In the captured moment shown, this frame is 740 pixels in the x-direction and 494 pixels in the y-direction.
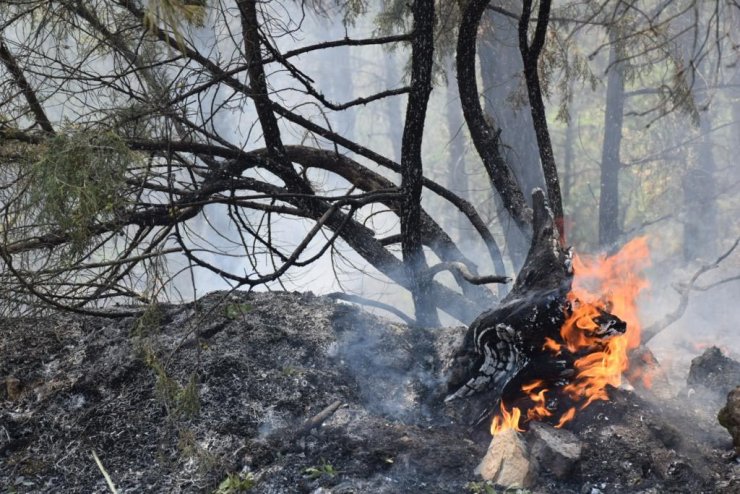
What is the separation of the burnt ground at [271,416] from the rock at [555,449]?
0.05m

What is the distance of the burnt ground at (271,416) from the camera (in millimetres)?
3330

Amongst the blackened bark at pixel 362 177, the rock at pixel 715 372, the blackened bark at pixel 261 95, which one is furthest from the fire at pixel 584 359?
the blackened bark at pixel 261 95

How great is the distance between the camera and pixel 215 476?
11.0 feet

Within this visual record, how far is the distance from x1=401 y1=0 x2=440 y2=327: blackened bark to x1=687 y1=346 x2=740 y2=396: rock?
200 cm

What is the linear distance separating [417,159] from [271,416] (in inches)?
80.3

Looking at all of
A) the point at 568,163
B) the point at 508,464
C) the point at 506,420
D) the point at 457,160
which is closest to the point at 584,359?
the point at 506,420

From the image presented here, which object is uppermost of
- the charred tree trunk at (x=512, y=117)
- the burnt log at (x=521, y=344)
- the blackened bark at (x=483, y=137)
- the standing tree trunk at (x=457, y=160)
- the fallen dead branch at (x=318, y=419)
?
the standing tree trunk at (x=457, y=160)

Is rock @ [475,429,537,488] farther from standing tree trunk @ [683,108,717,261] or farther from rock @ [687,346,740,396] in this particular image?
standing tree trunk @ [683,108,717,261]

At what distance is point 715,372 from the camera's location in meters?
4.63

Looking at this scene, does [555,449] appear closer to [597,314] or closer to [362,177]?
[597,314]

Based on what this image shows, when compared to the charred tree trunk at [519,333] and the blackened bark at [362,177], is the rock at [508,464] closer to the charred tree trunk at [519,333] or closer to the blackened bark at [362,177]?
the charred tree trunk at [519,333]

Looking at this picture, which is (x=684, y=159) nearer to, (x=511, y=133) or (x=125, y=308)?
(x=511, y=133)

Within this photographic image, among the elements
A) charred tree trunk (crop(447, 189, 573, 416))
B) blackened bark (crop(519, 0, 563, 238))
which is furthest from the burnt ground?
blackened bark (crop(519, 0, 563, 238))

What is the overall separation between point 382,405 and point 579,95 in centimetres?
2169
